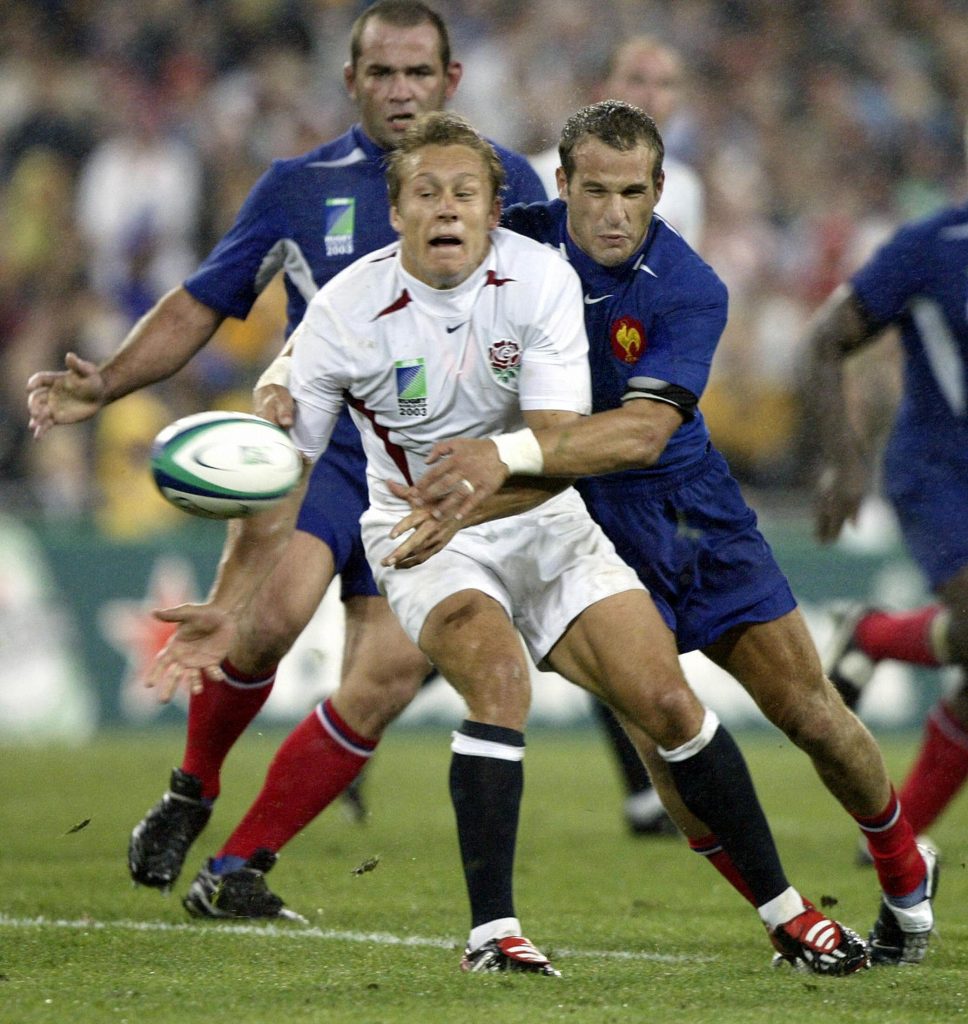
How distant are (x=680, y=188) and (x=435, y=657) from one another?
315cm

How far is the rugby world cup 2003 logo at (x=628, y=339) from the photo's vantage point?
14.4 ft

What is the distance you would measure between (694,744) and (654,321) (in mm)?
992

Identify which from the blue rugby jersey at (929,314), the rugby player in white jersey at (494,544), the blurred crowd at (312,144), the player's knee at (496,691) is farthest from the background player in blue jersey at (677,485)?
the blurred crowd at (312,144)

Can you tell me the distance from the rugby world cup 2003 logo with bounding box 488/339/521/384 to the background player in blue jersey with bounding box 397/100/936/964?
224mm

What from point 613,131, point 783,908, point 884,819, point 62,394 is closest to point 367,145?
point 62,394

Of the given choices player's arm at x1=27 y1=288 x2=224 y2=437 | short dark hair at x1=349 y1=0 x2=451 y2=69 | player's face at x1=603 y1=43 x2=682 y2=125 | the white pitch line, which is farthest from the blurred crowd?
the white pitch line

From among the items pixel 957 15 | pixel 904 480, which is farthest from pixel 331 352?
pixel 957 15

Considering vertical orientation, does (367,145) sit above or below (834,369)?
above

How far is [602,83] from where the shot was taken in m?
7.33

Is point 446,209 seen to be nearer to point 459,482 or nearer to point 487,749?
point 459,482

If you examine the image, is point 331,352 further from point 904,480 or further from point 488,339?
point 904,480

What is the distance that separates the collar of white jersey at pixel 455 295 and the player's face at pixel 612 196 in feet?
0.83

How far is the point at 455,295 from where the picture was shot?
4.32m

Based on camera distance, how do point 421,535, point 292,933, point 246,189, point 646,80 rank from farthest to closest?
point 246,189 → point 646,80 → point 292,933 → point 421,535
